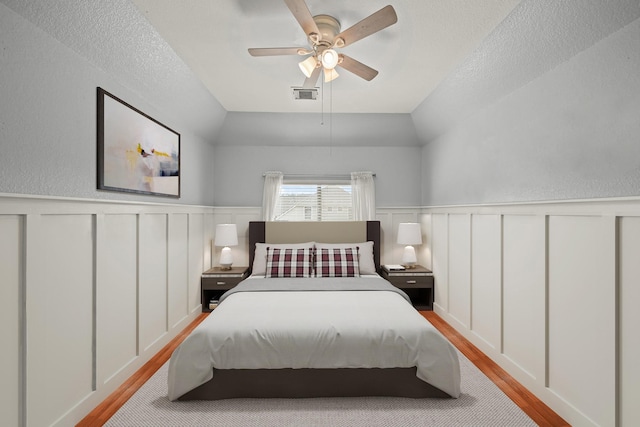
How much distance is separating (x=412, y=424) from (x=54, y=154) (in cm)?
275

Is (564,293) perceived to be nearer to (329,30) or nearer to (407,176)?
(329,30)

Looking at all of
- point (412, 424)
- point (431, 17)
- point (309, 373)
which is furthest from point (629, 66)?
point (309, 373)

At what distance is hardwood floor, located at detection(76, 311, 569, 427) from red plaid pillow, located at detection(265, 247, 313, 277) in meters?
1.30

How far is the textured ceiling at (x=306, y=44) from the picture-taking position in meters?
2.22

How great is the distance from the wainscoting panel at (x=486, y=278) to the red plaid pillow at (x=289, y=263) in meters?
1.85

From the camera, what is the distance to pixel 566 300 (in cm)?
214

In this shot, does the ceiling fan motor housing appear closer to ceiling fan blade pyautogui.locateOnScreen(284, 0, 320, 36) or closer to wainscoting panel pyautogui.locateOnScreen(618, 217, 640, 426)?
ceiling fan blade pyautogui.locateOnScreen(284, 0, 320, 36)

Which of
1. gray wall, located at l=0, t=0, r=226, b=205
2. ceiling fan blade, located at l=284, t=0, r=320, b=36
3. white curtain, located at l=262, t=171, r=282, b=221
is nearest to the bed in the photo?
gray wall, located at l=0, t=0, r=226, b=205

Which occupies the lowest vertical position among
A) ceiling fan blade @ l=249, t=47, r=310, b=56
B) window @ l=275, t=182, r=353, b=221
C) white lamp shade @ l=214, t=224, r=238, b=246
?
white lamp shade @ l=214, t=224, r=238, b=246

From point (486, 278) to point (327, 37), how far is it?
254 cm

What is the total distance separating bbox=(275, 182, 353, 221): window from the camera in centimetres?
510

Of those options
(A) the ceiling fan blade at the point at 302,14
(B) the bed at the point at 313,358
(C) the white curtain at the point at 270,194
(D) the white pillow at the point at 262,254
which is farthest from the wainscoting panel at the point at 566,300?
(C) the white curtain at the point at 270,194

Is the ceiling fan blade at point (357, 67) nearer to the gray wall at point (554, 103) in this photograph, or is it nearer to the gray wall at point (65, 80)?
the gray wall at point (554, 103)

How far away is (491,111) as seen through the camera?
3.13 m
